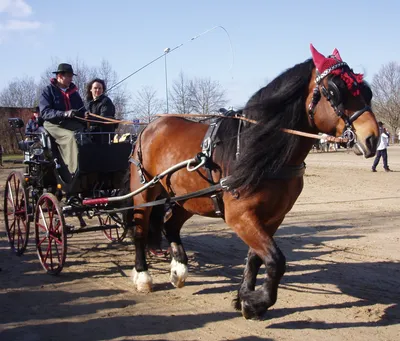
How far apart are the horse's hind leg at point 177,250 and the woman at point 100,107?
1.62m

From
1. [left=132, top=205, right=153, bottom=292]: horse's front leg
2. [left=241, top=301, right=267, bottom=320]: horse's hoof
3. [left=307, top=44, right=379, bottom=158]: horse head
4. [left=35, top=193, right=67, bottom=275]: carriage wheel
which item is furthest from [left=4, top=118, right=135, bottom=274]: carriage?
[left=307, top=44, right=379, bottom=158]: horse head

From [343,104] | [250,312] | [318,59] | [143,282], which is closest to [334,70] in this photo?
[318,59]

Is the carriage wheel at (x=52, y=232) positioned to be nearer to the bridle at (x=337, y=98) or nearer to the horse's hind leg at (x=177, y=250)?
the horse's hind leg at (x=177, y=250)

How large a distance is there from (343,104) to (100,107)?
438 cm

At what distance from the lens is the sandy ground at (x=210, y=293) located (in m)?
4.24

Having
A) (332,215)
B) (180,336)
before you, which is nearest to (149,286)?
(180,336)

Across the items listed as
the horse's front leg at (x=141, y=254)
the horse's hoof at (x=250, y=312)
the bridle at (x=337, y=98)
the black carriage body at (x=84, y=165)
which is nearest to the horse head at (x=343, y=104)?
the bridle at (x=337, y=98)

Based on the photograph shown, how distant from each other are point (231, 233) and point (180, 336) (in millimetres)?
4353

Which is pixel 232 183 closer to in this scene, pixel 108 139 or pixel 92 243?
pixel 108 139

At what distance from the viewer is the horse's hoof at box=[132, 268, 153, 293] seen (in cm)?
545

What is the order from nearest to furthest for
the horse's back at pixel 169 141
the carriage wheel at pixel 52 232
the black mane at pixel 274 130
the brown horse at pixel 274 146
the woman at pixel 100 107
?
the brown horse at pixel 274 146 → the black mane at pixel 274 130 → the horse's back at pixel 169 141 → the carriage wheel at pixel 52 232 → the woman at pixel 100 107

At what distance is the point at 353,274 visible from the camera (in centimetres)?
579

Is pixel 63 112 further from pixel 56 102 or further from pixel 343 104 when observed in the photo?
pixel 343 104

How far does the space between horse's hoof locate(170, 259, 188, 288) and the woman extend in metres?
2.33
